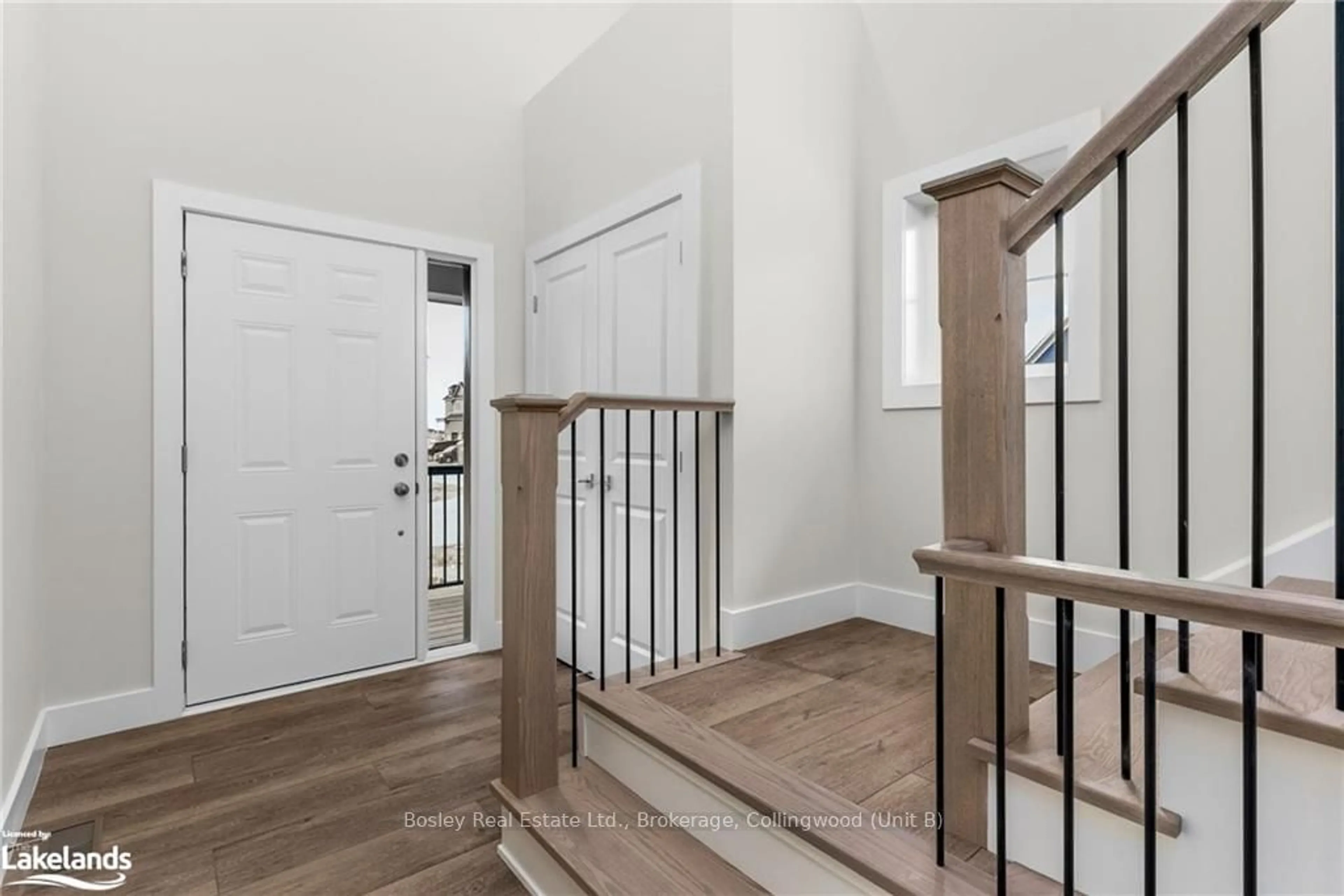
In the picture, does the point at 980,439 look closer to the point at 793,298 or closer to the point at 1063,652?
the point at 1063,652

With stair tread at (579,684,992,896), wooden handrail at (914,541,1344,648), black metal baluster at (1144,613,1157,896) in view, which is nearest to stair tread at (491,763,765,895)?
stair tread at (579,684,992,896)

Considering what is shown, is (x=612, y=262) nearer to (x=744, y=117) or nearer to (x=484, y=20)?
(x=744, y=117)

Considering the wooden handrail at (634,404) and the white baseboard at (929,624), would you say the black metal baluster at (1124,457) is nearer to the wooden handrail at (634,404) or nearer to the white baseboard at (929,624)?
the white baseboard at (929,624)

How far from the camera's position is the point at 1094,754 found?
1188 mm

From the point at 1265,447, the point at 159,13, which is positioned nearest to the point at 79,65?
the point at 159,13

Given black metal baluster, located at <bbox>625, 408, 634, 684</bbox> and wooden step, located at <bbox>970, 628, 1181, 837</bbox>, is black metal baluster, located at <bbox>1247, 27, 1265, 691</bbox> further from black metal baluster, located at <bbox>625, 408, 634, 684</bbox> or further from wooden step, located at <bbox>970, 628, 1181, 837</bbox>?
black metal baluster, located at <bbox>625, 408, 634, 684</bbox>

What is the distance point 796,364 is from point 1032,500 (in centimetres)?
96

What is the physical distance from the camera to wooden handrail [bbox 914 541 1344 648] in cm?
73

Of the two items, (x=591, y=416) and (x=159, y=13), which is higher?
(x=159, y=13)

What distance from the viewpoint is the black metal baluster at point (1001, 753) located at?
3.44 ft

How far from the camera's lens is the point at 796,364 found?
8.52ft

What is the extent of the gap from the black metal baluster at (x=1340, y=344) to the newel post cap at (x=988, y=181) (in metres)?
0.39

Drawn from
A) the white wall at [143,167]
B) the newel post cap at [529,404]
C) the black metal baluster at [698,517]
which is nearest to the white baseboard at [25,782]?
the white wall at [143,167]

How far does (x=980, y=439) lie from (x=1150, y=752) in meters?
0.54
